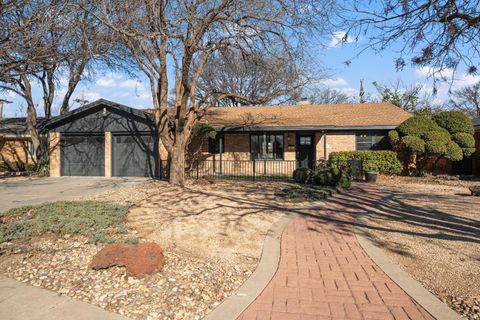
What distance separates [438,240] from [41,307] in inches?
228

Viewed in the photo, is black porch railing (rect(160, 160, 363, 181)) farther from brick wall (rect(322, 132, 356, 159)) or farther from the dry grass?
the dry grass

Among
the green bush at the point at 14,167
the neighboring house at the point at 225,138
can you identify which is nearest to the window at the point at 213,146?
the neighboring house at the point at 225,138

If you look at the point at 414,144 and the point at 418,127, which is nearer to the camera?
the point at 414,144

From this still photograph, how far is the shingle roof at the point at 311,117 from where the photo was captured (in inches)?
693

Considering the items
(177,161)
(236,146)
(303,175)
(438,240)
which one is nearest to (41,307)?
(438,240)

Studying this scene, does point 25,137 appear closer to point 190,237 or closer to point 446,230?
point 190,237

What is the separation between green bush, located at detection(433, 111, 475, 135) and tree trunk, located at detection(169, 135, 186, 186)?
12632 millimetres

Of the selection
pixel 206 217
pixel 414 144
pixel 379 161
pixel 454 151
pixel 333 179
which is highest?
pixel 414 144

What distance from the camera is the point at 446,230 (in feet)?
20.2

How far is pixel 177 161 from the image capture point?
42.7 feet

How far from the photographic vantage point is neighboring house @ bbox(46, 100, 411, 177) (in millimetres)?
16719

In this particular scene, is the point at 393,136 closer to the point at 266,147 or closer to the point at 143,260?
the point at 266,147

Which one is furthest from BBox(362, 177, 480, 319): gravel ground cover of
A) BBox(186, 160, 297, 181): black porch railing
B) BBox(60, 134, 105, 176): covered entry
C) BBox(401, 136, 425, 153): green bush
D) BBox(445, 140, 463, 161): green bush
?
BBox(60, 134, 105, 176): covered entry

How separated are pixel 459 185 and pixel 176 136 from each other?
1148 cm
